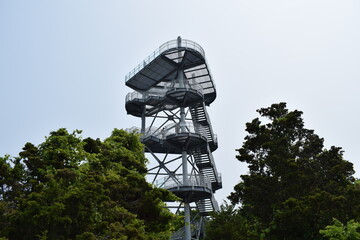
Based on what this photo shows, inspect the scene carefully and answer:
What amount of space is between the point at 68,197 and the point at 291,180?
401 inches

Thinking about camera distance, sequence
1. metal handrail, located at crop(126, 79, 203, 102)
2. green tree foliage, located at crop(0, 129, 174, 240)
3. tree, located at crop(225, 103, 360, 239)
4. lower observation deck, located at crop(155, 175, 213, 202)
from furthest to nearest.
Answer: metal handrail, located at crop(126, 79, 203, 102) → lower observation deck, located at crop(155, 175, 213, 202) → tree, located at crop(225, 103, 360, 239) → green tree foliage, located at crop(0, 129, 174, 240)

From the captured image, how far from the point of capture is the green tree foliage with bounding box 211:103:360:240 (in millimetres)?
15695

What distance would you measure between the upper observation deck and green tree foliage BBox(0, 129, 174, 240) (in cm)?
1888

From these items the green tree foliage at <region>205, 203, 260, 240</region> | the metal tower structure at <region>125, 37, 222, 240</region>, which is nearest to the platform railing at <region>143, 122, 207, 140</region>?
the metal tower structure at <region>125, 37, 222, 240</region>

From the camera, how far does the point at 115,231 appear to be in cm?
1462

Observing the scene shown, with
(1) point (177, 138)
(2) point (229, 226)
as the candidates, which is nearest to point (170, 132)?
(1) point (177, 138)

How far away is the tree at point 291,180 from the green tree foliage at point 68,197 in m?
5.12

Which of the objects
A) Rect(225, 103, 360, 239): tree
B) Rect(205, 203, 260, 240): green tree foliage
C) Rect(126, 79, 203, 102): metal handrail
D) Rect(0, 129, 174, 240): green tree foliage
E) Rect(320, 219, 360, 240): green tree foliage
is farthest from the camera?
Rect(126, 79, 203, 102): metal handrail

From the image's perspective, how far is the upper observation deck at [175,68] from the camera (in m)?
35.1

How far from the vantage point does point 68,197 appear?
1294 cm

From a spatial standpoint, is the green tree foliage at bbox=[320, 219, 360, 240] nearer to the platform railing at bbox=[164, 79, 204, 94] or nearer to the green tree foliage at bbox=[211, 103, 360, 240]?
the green tree foliage at bbox=[211, 103, 360, 240]

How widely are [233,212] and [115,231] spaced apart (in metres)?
10.6

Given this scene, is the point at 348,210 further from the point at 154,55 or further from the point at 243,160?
the point at 154,55

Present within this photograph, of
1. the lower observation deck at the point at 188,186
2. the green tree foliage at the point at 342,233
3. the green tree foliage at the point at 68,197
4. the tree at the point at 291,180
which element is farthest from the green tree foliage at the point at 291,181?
the lower observation deck at the point at 188,186
